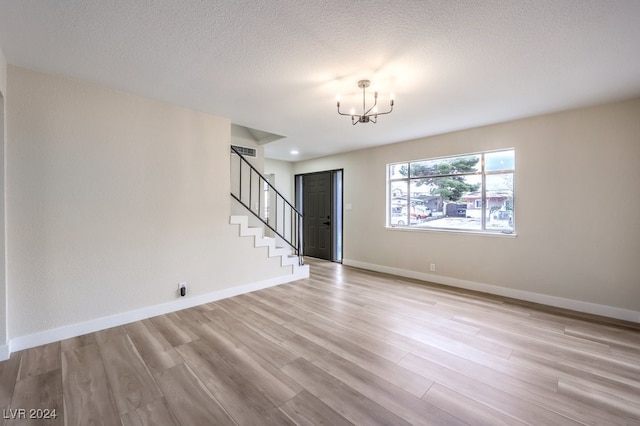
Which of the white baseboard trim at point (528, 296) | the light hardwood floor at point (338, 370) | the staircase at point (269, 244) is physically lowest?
the light hardwood floor at point (338, 370)

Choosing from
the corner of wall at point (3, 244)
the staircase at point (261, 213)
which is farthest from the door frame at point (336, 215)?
the corner of wall at point (3, 244)

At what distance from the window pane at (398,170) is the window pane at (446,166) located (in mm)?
143

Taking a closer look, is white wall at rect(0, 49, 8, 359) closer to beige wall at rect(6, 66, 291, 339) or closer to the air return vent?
beige wall at rect(6, 66, 291, 339)

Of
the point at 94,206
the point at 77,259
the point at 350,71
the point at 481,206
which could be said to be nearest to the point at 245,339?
the point at 77,259

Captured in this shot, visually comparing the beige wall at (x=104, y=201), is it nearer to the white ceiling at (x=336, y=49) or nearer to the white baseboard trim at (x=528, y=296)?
the white ceiling at (x=336, y=49)

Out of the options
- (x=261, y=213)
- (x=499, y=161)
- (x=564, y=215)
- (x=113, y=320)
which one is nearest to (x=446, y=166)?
(x=499, y=161)

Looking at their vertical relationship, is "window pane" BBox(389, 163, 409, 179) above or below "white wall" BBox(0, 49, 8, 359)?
above

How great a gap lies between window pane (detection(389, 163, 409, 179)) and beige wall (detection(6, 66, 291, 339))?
10.4ft

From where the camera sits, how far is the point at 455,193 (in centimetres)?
453

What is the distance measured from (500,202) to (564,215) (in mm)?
749

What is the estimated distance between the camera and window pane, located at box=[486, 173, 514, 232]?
3982 mm

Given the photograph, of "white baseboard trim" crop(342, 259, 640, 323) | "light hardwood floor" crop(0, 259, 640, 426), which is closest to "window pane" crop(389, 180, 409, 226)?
"white baseboard trim" crop(342, 259, 640, 323)

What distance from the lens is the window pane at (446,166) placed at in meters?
4.33

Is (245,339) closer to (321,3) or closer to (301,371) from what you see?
(301,371)
